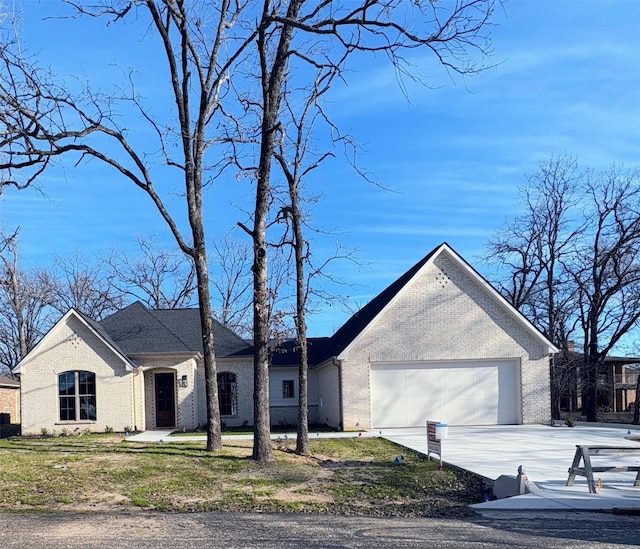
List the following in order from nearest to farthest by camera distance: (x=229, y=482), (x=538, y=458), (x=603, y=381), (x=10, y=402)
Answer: (x=229, y=482), (x=538, y=458), (x=10, y=402), (x=603, y=381)

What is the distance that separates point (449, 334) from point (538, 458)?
902 centimetres

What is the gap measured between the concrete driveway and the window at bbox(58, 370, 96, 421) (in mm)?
10969

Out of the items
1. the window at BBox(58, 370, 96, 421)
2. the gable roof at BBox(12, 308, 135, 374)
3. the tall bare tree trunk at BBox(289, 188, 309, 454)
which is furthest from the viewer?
the window at BBox(58, 370, 96, 421)

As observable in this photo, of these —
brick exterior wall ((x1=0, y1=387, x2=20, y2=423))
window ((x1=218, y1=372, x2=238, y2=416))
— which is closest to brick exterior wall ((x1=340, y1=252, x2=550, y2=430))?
window ((x1=218, y1=372, x2=238, y2=416))

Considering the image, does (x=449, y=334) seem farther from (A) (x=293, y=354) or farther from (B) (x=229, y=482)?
(B) (x=229, y=482)

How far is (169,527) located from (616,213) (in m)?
27.7

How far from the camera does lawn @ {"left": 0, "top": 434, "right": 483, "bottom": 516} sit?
34.2 feet

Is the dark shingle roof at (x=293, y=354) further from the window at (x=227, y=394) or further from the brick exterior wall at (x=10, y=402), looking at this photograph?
the brick exterior wall at (x=10, y=402)

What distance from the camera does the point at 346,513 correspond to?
9844 millimetres

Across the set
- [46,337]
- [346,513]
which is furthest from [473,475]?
[46,337]

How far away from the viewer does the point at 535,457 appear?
15.2 metres

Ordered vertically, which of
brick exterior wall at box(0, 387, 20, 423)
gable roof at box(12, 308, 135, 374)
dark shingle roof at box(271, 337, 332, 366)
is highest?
gable roof at box(12, 308, 135, 374)

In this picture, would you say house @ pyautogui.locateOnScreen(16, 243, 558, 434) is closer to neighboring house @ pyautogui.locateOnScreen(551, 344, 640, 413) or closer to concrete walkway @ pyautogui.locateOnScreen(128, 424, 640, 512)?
concrete walkway @ pyautogui.locateOnScreen(128, 424, 640, 512)

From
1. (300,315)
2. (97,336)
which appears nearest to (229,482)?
(300,315)
